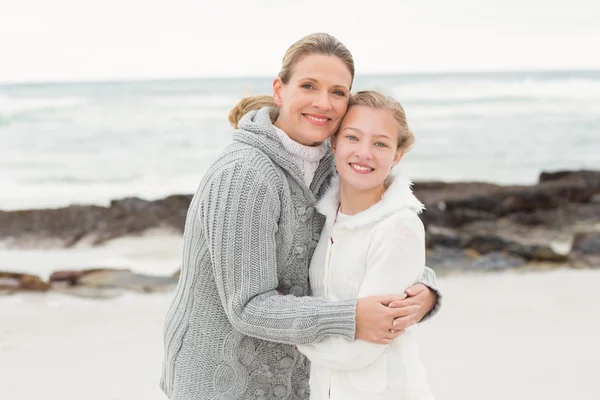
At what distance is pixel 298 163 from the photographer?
223cm

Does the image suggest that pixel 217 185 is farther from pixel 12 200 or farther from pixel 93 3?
pixel 93 3

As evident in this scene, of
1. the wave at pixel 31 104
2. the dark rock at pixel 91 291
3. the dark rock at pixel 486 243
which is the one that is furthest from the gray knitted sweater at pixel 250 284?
the wave at pixel 31 104

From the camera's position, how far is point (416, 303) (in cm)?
204

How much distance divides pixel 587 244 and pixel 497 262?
1.07m

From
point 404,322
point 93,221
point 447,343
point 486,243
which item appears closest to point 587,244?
point 486,243

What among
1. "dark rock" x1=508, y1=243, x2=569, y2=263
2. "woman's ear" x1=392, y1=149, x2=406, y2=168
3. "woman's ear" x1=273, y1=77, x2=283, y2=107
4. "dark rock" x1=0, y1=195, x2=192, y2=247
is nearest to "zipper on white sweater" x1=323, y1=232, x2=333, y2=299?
"woman's ear" x1=392, y1=149, x2=406, y2=168

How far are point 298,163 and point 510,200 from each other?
777 cm

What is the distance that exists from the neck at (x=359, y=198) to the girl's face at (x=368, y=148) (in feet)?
0.08

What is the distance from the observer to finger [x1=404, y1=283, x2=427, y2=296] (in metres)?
2.04

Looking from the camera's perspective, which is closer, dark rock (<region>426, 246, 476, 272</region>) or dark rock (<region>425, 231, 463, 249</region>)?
dark rock (<region>426, 246, 476, 272</region>)

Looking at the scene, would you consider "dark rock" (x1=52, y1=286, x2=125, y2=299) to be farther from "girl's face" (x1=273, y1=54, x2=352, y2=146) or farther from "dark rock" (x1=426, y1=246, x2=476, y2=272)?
"girl's face" (x1=273, y1=54, x2=352, y2=146)

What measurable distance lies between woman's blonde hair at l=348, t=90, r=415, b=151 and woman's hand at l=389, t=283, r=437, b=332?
0.46 m

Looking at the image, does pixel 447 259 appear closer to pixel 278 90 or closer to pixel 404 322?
pixel 278 90

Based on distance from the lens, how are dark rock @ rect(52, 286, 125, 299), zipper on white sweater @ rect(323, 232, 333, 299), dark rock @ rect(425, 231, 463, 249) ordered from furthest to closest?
1. dark rock @ rect(425, 231, 463, 249)
2. dark rock @ rect(52, 286, 125, 299)
3. zipper on white sweater @ rect(323, 232, 333, 299)
